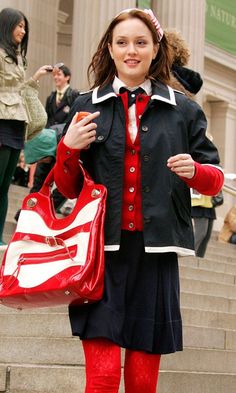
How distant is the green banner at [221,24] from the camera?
2441 cm

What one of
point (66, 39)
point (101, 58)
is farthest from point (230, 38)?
point (101, 58)

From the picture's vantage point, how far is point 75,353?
19.1 feet

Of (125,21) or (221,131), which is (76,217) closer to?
(125,21)

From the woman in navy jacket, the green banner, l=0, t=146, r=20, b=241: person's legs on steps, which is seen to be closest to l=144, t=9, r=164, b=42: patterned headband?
the woman in navy jacket

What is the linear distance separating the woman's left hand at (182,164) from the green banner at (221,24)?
812 inches

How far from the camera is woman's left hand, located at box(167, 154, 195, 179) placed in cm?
371

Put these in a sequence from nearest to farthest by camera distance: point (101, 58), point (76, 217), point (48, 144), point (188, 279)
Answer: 1. point (76, 217)
2. point (101, 58)
3. point (188, 279)
4. point (48, 144)

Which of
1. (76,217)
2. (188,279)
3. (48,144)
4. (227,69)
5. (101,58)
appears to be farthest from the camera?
(227,69)

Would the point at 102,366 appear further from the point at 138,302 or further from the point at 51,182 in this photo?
the point at 51,182

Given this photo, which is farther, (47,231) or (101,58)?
(101,58)

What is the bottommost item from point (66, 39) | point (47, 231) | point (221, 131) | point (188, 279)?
point (221, 131)

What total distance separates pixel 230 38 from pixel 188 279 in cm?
1850

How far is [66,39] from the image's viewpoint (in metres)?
27.3

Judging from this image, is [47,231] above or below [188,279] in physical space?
above
